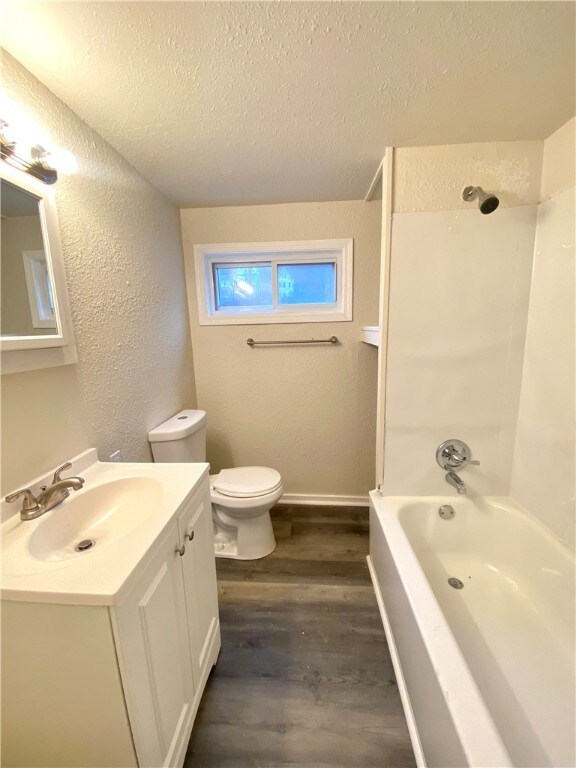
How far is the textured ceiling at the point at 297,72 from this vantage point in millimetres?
779

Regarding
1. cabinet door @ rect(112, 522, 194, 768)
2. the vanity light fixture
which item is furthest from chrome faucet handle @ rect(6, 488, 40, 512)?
the vanity light fixture

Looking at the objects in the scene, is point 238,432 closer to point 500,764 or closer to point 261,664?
point 261,664

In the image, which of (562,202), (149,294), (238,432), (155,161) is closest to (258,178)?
(155,161)

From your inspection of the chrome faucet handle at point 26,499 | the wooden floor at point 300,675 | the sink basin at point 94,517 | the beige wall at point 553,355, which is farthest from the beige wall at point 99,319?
the beige wall at point 553,355

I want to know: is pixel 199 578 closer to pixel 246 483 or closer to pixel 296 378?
pixel 246 483

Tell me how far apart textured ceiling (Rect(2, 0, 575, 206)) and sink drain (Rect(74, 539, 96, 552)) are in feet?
4.67

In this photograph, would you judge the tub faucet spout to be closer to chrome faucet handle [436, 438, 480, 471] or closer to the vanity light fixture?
chrome faucet handle [436, 438, 480, 471]

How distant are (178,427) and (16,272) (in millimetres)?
950

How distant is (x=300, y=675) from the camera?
3.97 ft

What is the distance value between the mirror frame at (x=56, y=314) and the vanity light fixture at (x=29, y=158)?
0.02 meters

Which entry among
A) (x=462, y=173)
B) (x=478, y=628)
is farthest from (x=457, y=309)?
(x=478, y=628)

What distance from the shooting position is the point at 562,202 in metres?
1.22

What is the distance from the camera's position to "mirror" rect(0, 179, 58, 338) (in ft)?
2.79

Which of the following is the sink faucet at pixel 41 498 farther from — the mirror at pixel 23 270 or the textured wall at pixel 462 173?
the textured wall at pixel 462 173
